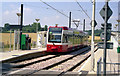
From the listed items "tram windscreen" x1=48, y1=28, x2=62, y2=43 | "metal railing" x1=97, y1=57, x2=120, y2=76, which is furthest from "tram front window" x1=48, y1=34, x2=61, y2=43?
"metal railing" x1=97, y1=57, x2=120, y2=76

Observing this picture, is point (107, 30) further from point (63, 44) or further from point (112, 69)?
point (63, 44)

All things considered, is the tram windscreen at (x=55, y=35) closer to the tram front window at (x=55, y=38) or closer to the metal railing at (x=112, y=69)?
the tram front window at (x=55, y=38)

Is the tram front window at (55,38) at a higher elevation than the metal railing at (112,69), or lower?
higher

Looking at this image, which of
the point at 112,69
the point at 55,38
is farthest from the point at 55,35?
the point at 112,69

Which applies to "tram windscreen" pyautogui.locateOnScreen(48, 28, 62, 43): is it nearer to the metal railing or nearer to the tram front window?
the tram front window

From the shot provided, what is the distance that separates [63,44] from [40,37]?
34.0 ft

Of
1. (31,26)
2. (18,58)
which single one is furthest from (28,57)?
(31,26)

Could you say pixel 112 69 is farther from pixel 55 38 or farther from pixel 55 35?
pixel 55 38

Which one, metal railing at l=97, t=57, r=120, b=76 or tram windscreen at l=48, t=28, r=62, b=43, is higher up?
tram windscreen at l=48, t=28, r=62, b=43

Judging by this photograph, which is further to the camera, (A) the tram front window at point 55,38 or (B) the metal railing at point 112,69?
(A) the tram front window at point 55,38

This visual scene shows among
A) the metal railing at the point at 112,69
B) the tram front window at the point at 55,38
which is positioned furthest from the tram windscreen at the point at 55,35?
the metal railing at the point at 112,69

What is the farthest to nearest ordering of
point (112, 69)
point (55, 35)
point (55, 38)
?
point (55, 38), point (55, 35), point (112, 69)

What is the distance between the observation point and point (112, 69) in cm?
831

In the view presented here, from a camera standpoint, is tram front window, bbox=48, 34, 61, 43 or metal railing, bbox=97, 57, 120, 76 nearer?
metal railing, bbox=97, 57, 120, 76
